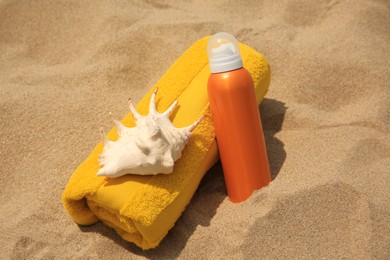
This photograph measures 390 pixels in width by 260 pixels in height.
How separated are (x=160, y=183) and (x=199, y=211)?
0.19m

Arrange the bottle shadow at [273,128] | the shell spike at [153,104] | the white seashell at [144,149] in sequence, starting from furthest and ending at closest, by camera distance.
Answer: the bottle shadow at [273,128] → the shell spike at [153,104] → the white seashell at [144,149]

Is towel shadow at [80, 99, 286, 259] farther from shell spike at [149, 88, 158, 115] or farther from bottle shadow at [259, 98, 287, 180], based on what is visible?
shell spike at [149, 88, 158, 115]

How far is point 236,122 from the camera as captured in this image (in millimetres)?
1300

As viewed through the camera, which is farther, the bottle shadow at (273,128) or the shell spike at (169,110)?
the bottle shadow at (273,128)

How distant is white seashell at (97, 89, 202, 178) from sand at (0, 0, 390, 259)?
0.24m

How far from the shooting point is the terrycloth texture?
1198 mm

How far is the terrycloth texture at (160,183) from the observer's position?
1.20 meters

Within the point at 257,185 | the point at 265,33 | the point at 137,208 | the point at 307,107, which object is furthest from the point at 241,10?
the point at 137,208

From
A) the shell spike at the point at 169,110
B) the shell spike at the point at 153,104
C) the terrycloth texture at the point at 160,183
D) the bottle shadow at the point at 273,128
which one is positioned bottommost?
the bottle shadow at the point at 273,128

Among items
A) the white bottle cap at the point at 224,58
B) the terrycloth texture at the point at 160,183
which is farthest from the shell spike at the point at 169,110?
the white bottle cap at the point at 224,58

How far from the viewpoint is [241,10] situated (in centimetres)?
220

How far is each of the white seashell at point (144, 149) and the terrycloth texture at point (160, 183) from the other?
0.15ft

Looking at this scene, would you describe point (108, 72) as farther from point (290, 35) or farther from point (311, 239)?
point (311, 239)

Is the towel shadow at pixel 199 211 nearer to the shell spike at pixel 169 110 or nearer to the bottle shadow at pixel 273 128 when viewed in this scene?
the bottle shadow at pixel 273 128
